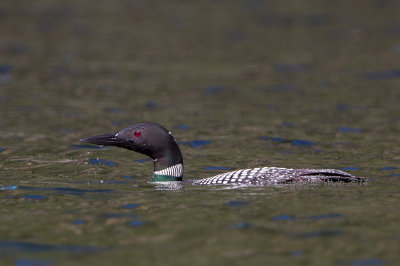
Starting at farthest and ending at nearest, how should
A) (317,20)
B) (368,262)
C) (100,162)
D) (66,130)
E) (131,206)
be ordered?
1. (317,20)
2. (66,130)
3. (100,162)
4. (131,206)
5. (368,262)

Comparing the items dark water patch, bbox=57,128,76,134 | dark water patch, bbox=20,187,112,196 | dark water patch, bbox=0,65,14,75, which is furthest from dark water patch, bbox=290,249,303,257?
dark water patch, bbox=0,65,14,75

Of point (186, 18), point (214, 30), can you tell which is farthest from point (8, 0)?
point (214, 30)

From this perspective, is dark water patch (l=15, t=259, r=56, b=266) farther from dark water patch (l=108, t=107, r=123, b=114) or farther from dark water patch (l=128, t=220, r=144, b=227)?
dark water patch (l=108, t=107, r=123, b=114)

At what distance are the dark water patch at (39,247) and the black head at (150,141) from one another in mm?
2628

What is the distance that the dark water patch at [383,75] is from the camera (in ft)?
49.7

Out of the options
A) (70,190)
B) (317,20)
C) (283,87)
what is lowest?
(70,190)

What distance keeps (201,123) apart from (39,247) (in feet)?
21.1

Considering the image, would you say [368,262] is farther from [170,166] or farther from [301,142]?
[301,142]

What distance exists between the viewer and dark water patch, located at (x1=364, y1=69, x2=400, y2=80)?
15.2 meters

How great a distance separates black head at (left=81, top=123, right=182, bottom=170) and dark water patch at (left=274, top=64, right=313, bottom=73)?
8.17 m

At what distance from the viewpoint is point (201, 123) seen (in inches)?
464

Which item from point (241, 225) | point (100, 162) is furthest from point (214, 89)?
point (241, 225)

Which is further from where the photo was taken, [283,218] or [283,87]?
[283,87]

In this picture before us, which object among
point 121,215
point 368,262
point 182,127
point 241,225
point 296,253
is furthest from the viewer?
point 182,127
